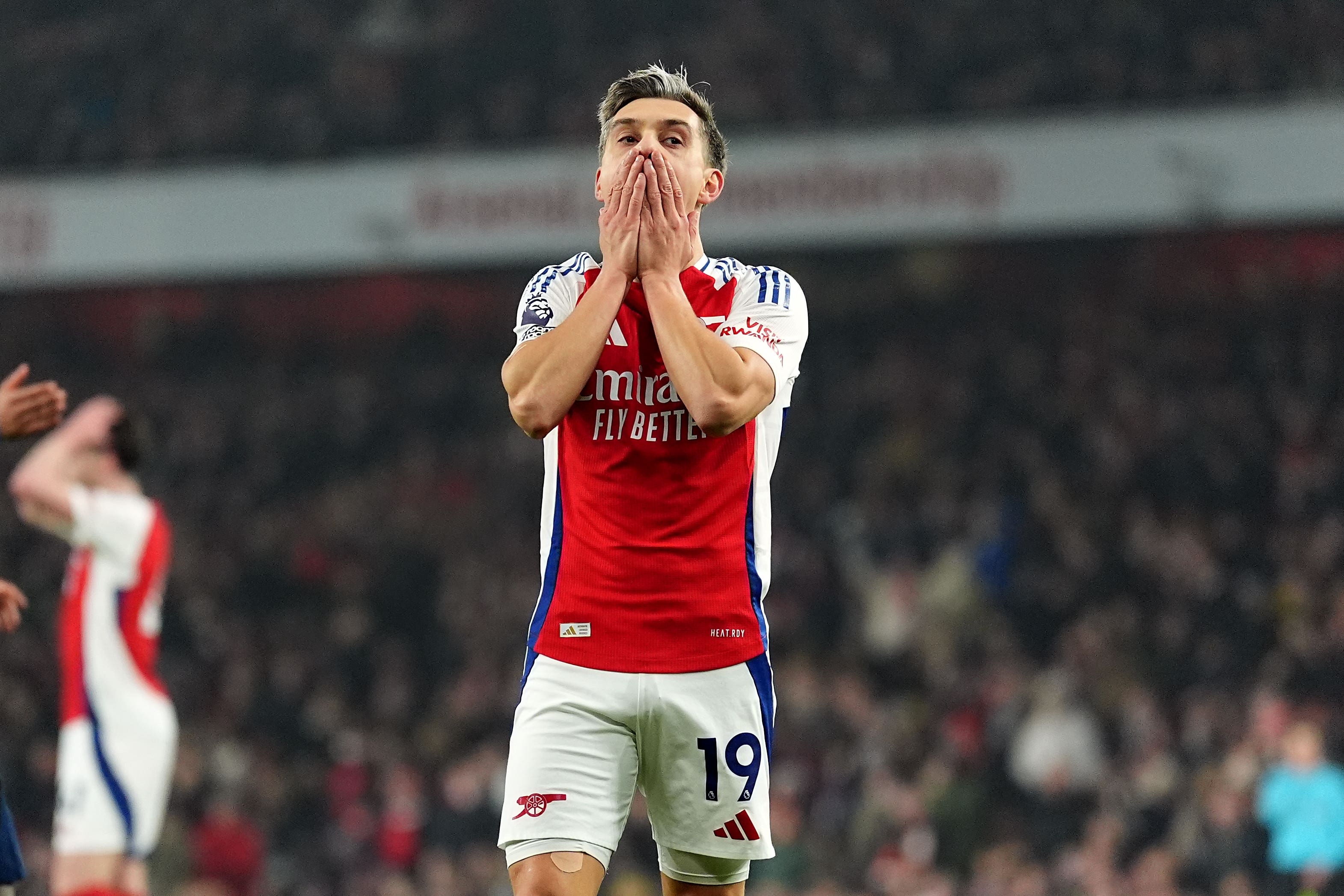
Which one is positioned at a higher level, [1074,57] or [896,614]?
[1074,57]

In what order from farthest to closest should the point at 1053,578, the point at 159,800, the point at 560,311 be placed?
1. the point at 1053,578
2. the point at 159,800
3. the point at 560,311

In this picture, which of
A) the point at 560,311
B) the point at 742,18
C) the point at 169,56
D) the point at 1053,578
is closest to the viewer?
the point at 560,311

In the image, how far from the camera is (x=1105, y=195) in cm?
1639

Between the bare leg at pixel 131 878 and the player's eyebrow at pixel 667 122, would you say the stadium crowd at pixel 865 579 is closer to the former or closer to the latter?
the bare leg at pixel 131 878

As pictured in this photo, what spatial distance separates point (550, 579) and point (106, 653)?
3579 mm

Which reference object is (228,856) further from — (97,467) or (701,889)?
(701,889)

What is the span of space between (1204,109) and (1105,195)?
109cm

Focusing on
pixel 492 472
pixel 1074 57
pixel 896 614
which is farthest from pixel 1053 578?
pixel 492 472

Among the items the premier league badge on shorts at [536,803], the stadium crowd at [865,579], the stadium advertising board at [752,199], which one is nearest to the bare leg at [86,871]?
the premier league badge on shorts at [536,803]

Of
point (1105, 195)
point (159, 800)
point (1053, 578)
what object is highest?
point (1105, 195)

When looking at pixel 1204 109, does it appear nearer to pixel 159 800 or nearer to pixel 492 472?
pixel 492 472

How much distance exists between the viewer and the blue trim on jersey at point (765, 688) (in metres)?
4.14

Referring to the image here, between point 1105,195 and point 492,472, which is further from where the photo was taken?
point 492,472

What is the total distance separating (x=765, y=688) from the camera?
4.17 m
